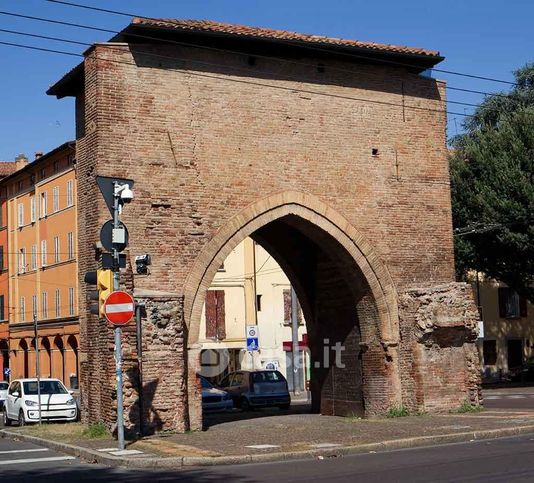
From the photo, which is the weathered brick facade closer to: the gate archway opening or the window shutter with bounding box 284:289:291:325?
the gate archway opening

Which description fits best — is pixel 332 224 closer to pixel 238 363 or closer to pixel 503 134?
pixel 503 134

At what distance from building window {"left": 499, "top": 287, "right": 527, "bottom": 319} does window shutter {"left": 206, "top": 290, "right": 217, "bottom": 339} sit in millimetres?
17201

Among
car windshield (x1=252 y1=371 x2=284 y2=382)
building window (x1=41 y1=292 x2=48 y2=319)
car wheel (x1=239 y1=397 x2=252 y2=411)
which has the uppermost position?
building window (x1=41 y1=292 x2=48 y2=319)

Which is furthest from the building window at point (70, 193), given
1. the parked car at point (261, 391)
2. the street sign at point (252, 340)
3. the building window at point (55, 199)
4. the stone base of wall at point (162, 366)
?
the stone base of wall at point (162, 366)

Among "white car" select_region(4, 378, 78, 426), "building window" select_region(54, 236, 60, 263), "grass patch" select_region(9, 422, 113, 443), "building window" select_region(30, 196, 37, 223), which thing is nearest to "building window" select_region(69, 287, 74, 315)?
"building window" select_region(54, 236, 60, 263)

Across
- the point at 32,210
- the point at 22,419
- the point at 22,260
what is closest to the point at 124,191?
the point at 22,419

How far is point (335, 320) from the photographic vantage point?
2367cm

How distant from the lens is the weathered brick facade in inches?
760

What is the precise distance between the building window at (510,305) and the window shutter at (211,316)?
17201 millimetres

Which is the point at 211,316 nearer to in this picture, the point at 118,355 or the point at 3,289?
the point at 3,289

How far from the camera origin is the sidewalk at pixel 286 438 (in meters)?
14.8

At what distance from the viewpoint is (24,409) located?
82.4 ft

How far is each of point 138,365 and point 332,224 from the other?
225 inches

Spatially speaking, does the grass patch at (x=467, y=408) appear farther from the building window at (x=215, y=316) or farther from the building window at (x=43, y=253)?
the building window at (x=43, y=253)
